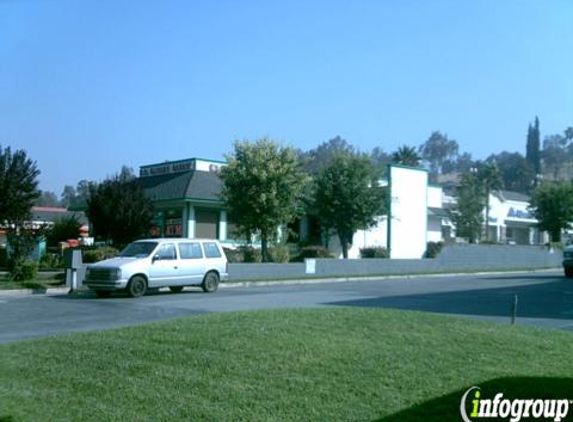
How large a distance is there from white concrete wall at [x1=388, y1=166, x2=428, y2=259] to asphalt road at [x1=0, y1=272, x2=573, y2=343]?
19.9 m

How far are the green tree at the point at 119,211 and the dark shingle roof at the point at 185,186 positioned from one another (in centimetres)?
554

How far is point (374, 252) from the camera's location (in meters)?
40.5

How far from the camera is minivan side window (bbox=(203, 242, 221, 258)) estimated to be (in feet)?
76.1

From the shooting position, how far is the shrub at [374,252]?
133 feet

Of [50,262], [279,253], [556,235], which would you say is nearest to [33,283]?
[50,262]

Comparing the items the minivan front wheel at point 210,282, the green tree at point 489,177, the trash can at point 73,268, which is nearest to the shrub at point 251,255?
the minivan front wheel at point 210,282

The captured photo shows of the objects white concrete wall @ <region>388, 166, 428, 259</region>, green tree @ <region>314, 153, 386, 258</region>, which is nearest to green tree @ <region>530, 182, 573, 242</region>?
white concrete wall @ <region>388, 166, 428, 259</region>

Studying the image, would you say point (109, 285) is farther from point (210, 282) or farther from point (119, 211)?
point (119, 211)

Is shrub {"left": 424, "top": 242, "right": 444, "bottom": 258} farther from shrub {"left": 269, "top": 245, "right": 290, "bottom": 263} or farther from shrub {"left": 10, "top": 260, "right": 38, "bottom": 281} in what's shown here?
shrub {"left": 10, "top": 260, "right": 38, "bottom": 281}

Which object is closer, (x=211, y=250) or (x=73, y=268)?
(x=73, y=268)

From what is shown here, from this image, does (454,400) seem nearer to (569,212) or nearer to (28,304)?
(28,304)

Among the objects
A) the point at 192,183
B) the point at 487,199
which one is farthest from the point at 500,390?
the point at 487,199

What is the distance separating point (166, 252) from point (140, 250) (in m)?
0.83

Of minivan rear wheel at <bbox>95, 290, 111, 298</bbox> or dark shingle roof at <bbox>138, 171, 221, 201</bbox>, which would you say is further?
dark shingle roof at <bbox>138, 171, 221, 201</bbox>
